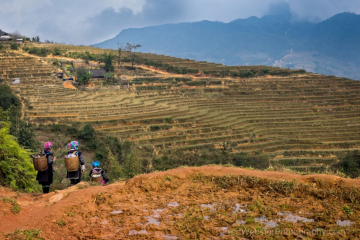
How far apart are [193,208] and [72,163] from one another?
361 centimetres

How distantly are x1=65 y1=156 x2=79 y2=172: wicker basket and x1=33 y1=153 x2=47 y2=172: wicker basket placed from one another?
52 centimetres

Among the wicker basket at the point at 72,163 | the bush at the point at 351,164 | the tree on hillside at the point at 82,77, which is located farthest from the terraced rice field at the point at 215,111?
the wicker basket at the point at 72,163

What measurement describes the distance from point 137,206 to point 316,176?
3.94 meters

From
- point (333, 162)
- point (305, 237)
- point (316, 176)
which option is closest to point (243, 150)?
point (333, 162)

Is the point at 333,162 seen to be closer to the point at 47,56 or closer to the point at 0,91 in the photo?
the point at 0,91

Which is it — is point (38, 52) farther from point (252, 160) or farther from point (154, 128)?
point (252, 160)

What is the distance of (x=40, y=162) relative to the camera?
7.27 m

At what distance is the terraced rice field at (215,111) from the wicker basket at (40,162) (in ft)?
55.3

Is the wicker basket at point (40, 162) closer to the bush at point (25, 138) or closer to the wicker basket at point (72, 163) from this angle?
the wicker basket at point (72, 163)

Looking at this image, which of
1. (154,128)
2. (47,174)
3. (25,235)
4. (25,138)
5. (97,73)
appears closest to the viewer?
(25,235)

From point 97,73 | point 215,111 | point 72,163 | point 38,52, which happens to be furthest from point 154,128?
point 38,52

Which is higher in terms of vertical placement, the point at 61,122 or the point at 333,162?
the point at 61,122

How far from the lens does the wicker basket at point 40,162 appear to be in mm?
7230

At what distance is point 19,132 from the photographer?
59.8 feet
